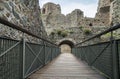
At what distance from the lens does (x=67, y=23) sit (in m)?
31.7

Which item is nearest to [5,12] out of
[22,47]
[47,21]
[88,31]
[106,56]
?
[22,47]

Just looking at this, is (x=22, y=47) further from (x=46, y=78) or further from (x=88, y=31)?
(x=88, y=31)

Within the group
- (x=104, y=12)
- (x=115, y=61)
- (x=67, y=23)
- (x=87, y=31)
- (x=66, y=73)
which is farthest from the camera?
(x=67, y=23)

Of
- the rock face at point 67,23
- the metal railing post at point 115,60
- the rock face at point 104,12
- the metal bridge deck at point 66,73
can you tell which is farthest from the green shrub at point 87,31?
the metal railing post at point 115,60

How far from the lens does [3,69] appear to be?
7.20 ft

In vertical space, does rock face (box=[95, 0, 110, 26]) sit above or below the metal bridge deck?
above

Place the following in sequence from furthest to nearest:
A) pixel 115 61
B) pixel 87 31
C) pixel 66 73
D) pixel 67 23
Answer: pixel 67 23 → pixel 87 31 → pixel 66 73 → pixel 115 61

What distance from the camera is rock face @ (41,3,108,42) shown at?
22453mm

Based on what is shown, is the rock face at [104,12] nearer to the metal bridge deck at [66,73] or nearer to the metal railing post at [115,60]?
the metal bridge deck at [66,73]

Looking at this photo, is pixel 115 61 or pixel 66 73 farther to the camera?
pixel 66 73

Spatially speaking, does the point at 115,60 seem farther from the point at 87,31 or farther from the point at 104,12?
the point at 104,12

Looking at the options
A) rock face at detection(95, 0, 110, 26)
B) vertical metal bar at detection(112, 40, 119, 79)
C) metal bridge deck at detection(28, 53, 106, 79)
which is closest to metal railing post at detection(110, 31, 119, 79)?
vertical metal bar at detection(112, 40, 119, 79)

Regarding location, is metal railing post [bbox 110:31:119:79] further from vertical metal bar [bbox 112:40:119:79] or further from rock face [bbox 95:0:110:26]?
rock face [bbox 95:0:110:26]

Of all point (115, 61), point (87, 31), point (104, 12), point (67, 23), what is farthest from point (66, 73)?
point (67, 23)
